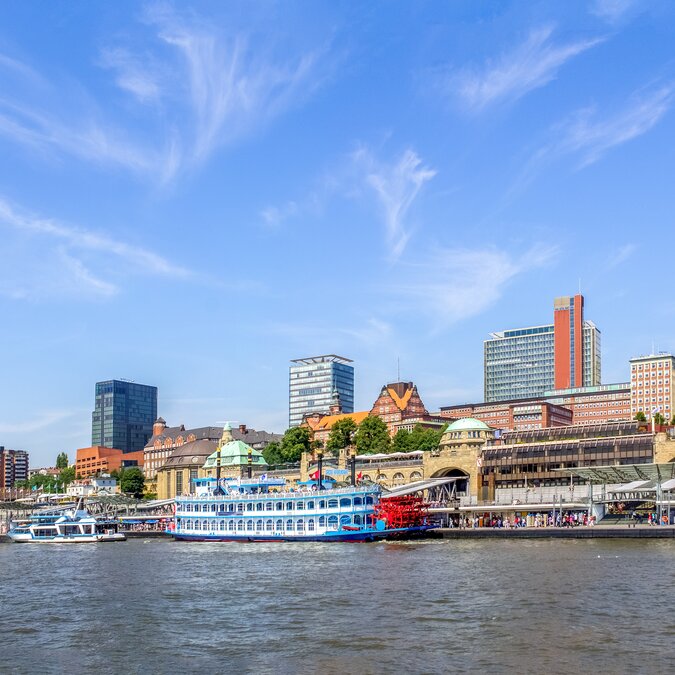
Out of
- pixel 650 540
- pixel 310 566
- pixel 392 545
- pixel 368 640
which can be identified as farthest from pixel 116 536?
pixel 368 640

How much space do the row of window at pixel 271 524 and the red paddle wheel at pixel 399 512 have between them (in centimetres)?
279

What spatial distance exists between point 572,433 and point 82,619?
12356cm

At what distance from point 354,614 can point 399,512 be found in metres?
65.3

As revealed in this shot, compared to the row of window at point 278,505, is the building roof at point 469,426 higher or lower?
higher

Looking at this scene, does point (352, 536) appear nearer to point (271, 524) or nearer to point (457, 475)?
point (271, 524)

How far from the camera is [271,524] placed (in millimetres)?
127062

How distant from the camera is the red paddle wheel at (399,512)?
4658 inches

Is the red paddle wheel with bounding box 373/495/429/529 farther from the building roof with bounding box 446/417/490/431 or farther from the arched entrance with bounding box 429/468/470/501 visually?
the building roof with bounding box 446/417/490/431

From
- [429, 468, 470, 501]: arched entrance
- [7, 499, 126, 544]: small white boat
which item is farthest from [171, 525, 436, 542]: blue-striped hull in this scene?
[429, 468, 470, 501]: arched entrance

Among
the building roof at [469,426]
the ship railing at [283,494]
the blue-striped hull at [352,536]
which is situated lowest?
the blue-striped hull at [352,536]

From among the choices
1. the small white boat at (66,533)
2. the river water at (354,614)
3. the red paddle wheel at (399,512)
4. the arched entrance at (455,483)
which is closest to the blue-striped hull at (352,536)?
the red paddle wheel at (399,512)

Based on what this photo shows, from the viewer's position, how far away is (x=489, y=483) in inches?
6526

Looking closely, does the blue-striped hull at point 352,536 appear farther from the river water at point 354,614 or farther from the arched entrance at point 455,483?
the arched entrance at point 455,483

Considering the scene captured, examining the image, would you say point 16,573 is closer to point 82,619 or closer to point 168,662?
point 82,619
